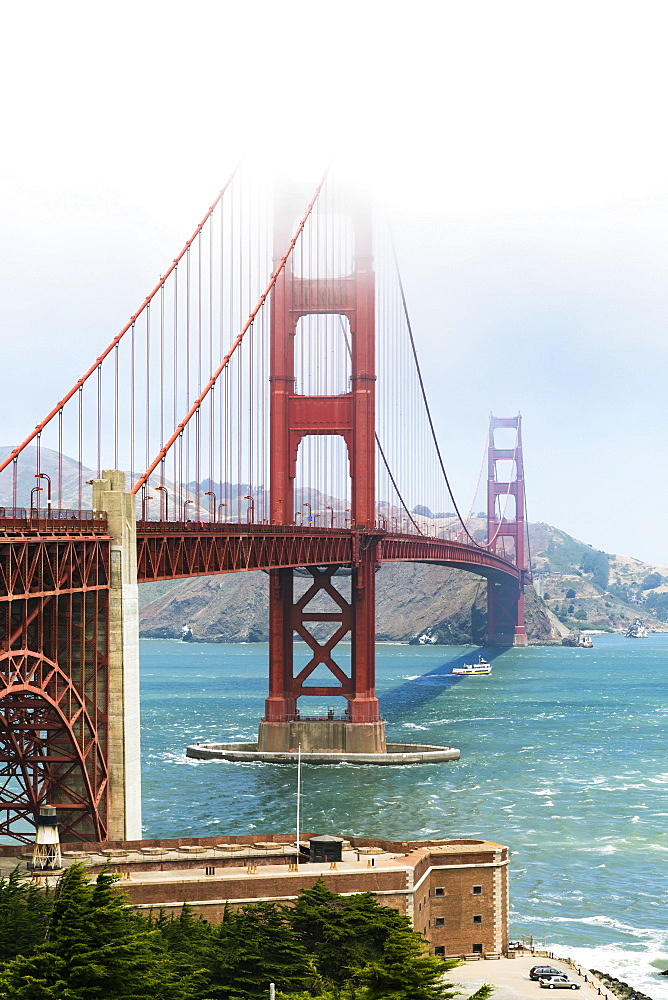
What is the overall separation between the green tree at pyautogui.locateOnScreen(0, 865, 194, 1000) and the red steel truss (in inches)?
405

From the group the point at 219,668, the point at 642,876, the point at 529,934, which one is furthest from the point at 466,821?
the point at 219,668

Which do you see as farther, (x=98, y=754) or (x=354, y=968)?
(x=98, y=754)

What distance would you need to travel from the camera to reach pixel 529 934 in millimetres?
40062

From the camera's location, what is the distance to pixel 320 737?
71375 millimetres

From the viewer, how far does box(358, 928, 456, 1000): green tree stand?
2155 cm

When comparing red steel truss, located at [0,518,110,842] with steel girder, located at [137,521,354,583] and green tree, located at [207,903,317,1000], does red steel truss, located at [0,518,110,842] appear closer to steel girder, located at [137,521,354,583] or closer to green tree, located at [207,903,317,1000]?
steel girder, located at [137,521,354,583]

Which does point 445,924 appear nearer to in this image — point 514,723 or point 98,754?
point 98,754

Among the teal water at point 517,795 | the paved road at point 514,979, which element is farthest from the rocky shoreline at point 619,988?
the teal water at point 517,795

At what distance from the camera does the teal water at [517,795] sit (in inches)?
1686

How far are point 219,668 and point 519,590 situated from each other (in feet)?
161

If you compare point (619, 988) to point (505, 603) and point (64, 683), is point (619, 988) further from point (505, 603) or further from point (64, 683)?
point (505, 603)

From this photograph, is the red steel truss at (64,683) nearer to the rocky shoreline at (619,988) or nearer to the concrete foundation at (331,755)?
the rocky shoreline at (619,988)

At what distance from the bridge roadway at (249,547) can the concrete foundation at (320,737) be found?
787 centimetres

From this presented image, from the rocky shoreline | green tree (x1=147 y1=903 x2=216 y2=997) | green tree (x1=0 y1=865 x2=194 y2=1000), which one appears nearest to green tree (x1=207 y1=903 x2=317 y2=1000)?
green tree (x1=147 y1=903 x2=216 y2=997)
